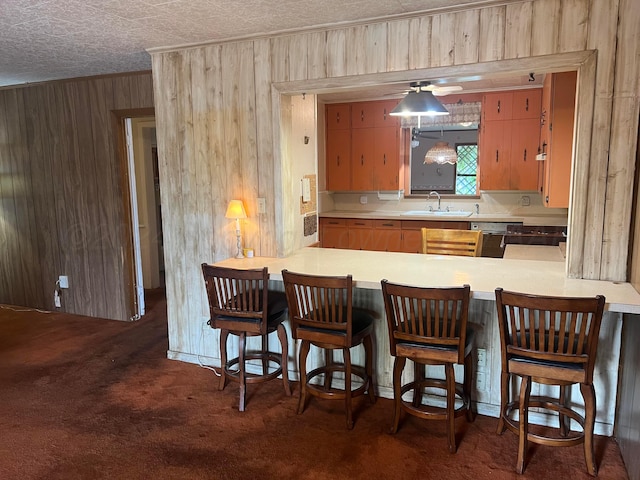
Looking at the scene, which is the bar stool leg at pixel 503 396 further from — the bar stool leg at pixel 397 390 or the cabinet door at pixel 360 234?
the cabinet door at pixel 360 234

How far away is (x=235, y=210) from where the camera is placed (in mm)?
3264

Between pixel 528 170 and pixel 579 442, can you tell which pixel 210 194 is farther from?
pixel 528 170

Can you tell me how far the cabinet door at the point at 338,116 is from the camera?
21.1 ft

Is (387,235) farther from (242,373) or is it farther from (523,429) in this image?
(523,429)

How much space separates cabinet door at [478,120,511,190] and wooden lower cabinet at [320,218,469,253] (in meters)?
0.72

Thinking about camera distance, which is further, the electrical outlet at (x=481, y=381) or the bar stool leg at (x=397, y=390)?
the electrical outlet at (x=481, y=381)

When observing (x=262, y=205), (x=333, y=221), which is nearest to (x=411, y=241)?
(x=333, y=221)

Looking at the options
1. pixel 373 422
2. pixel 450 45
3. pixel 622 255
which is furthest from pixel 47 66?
pixel 622 255

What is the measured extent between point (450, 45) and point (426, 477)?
2.32 m

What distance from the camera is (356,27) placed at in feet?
9.59

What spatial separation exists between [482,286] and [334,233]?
12.8 feet

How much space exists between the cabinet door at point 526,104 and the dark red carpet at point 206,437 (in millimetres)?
3973

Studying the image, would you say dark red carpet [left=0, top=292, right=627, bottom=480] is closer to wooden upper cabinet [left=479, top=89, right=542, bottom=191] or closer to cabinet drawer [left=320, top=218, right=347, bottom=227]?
cabinet drawer [left=320, top=218, right=347, bottom=227]

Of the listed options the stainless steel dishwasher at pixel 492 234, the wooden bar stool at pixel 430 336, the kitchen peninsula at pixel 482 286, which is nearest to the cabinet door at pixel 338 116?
the stainless steel dishwasher at pixel 492 234
